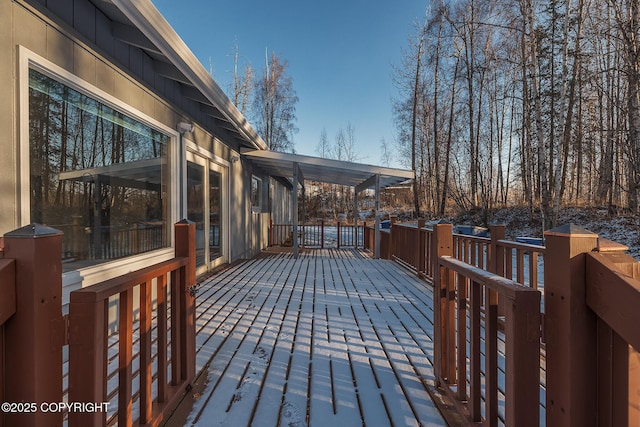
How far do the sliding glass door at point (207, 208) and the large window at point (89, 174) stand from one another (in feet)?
3.25

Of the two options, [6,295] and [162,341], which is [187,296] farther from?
[6,295]

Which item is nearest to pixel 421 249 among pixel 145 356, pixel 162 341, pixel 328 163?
pixel 328 163

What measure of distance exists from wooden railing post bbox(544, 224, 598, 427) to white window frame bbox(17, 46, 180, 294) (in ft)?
9.45

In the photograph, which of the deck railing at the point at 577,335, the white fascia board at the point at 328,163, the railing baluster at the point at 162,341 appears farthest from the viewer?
the white fascia board at the point at 328,163

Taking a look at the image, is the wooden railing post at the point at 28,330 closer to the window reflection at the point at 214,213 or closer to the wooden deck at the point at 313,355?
the wooden deck at the point at 313,355

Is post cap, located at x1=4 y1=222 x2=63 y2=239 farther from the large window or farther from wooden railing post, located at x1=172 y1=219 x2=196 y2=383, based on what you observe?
the large window

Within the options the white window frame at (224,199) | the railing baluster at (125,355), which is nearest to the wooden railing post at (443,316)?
the railing baluster at (125,355)

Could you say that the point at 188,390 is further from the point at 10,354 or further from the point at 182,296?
the point at 10,354

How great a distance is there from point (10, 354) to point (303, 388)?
1.47m

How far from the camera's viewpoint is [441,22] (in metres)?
13.1

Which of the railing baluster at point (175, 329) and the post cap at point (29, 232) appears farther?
the railing baluster at point (175, 329)

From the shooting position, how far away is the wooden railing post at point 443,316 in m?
1.81

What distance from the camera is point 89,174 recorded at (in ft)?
8.52

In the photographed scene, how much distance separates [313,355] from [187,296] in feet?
3.48
